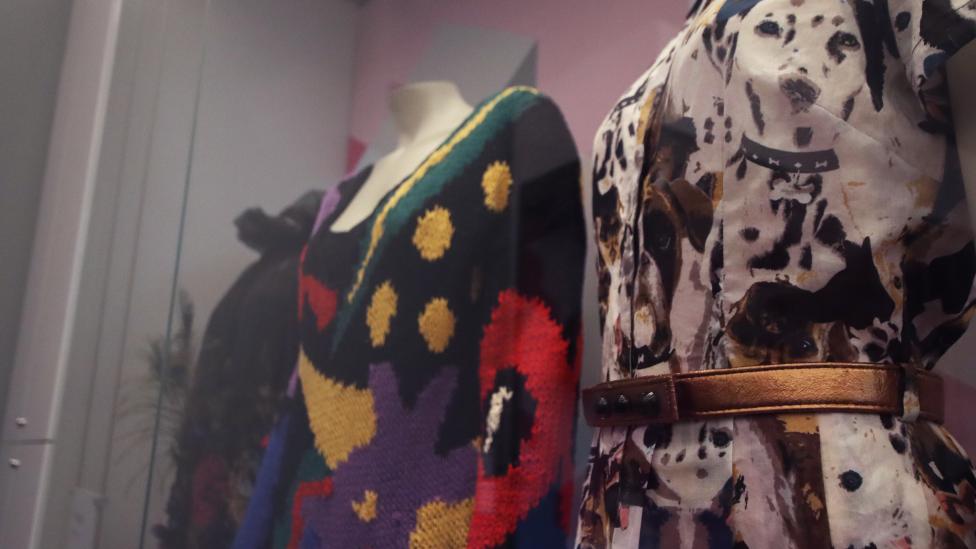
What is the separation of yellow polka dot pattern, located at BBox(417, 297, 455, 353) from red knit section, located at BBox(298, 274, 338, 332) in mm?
195

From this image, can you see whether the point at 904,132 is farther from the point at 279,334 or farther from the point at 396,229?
the point at 279,334

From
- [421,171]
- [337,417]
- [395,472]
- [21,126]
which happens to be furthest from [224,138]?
[395,472]

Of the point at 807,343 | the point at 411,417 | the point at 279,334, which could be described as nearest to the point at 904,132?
the point at 807,343

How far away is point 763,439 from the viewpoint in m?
0.46

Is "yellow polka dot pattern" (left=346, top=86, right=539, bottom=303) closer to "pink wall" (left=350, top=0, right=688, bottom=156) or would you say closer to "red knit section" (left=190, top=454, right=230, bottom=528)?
"pink wall" (left=350, top=0, right=688, bottom=156)

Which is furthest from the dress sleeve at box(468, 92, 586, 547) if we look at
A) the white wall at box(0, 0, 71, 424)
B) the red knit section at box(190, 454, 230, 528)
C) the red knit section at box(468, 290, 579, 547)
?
the white wall at box(0, 0, 71, 424)

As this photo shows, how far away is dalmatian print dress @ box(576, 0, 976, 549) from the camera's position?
435 millimetres

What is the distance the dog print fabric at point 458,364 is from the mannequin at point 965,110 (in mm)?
386

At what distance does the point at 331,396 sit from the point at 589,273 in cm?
35

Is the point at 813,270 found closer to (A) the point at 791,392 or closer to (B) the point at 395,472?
(A) the point at 791,392

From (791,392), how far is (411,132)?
0.68m

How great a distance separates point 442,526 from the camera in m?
0.74

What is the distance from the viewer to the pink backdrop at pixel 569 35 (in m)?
0.82

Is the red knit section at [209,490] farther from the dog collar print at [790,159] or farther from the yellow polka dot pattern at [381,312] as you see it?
the dog collar print at [790,159]
